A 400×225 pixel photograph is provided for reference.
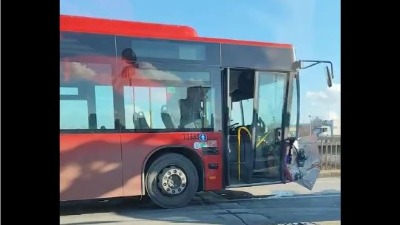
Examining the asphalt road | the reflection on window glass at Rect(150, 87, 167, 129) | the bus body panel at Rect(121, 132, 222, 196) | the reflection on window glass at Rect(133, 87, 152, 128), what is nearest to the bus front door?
the asphalt road

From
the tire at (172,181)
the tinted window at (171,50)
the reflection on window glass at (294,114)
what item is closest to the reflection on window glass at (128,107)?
the tinted window at (171,50)

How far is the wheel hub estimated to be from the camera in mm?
3463

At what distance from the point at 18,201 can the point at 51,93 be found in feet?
1.19

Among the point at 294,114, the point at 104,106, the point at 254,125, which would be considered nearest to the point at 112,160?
the point at 104,106

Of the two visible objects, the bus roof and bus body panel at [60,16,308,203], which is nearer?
the bus roof

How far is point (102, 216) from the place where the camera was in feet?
10.0

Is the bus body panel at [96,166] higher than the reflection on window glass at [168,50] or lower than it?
lower

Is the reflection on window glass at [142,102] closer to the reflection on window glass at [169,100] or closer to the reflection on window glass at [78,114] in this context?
the reflection on window glass at [169,100]

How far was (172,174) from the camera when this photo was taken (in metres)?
3.52

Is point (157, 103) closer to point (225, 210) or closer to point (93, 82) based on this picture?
point (93, 82)

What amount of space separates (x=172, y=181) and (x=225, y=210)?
1.82ft

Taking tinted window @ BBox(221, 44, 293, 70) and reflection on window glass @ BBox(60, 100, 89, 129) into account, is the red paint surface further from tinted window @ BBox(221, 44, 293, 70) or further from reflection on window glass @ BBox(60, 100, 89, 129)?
tinted window @ BBox(221, 44, 293, 70)

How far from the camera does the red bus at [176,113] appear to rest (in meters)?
3.11
